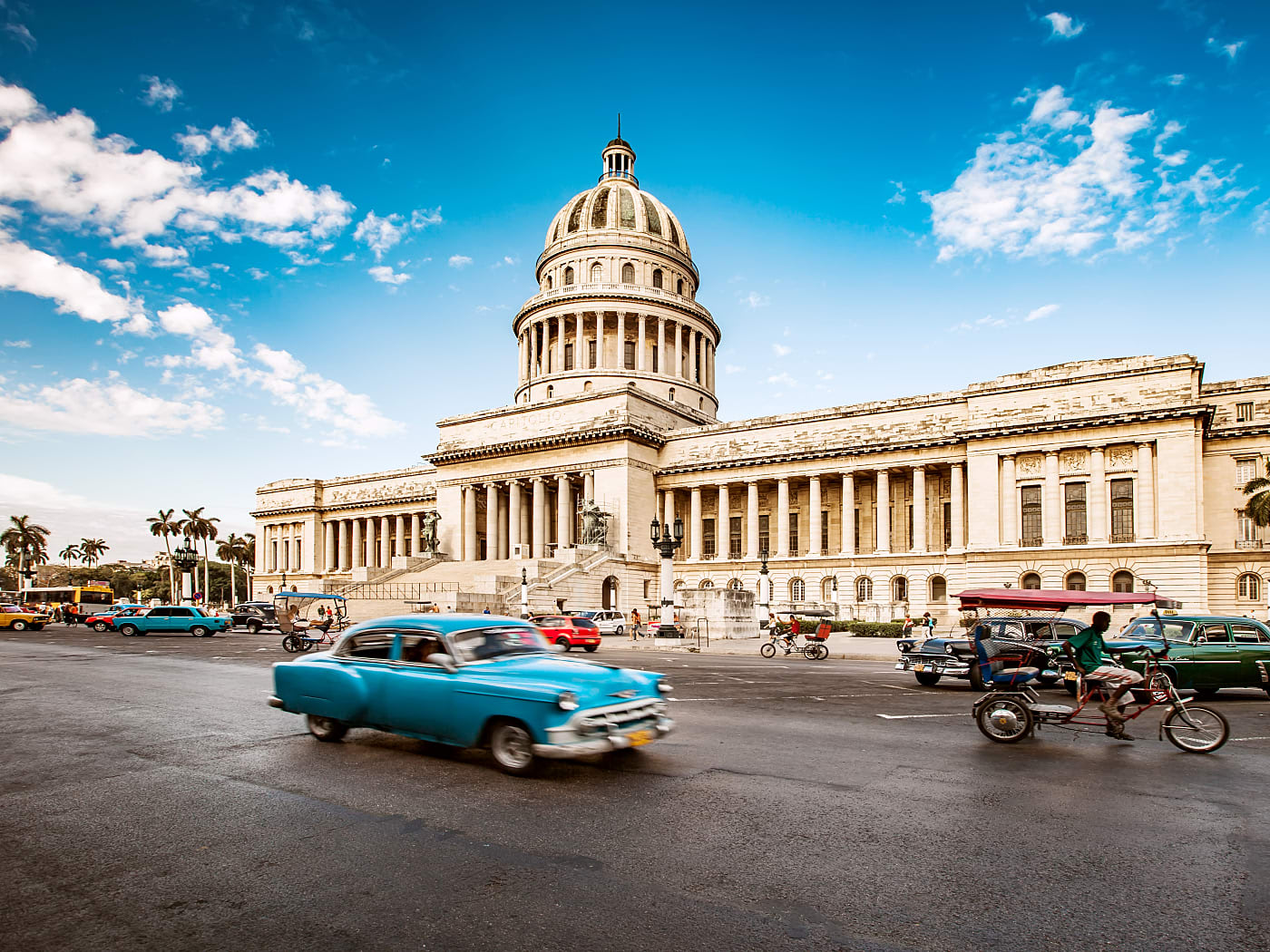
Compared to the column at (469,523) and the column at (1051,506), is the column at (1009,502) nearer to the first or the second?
the column at (1051,506)

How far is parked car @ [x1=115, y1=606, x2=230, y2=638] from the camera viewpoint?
40281 millimetres

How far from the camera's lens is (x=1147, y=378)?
1743 inches

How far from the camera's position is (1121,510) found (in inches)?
1783

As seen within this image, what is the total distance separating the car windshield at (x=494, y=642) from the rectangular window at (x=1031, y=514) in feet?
142

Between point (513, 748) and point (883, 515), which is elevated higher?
point (883, 515)

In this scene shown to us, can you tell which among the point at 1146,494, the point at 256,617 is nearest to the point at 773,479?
the point at 1146,494

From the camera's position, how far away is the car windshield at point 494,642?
9.62 m

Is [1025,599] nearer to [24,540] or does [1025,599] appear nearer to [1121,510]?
[1121,510]

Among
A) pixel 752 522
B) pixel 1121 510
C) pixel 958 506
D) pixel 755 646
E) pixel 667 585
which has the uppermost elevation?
pixel 958 506

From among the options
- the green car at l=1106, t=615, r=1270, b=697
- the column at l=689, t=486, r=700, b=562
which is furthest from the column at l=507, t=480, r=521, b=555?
the green car at l=1106, t=615, r=1270, b=697

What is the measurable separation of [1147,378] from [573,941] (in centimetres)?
4847

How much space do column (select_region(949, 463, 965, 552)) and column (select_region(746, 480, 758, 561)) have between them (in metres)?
12.7

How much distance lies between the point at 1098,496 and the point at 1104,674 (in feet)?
127

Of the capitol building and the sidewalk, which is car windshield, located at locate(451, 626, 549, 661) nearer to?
the sidewalk
